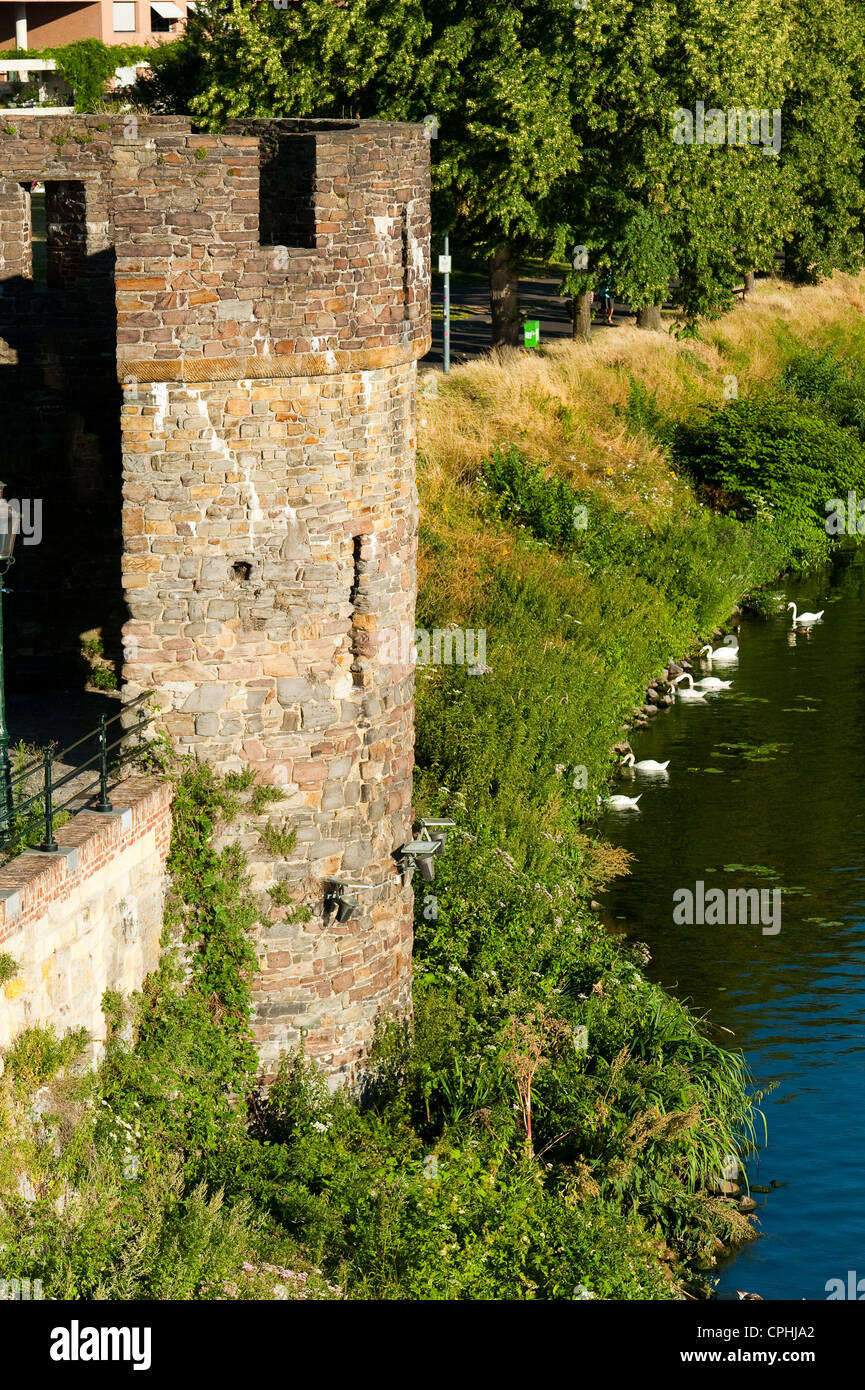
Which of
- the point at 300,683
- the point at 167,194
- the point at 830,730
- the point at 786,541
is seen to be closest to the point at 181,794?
the point at 300,683

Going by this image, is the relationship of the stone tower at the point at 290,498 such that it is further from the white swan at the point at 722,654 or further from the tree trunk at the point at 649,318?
the tree trunk at the point at 649,318

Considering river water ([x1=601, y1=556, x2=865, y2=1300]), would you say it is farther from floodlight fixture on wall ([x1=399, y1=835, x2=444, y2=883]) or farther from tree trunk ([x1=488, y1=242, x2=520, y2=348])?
tree trunk ([x1=488, y1=242, x2=520, y2=348])

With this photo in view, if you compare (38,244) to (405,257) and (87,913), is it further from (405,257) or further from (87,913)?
(87,913)

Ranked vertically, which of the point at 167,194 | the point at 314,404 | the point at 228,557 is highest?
the point at 167,194

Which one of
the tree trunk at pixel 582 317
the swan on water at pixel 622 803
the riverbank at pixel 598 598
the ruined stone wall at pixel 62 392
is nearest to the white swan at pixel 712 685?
the riverbank at pixel 598 598

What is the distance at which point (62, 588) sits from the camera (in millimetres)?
19031

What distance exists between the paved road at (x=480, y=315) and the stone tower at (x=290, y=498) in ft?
87.8

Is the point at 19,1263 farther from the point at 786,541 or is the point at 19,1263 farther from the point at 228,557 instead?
the point at 786,541

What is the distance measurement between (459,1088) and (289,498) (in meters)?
5.35

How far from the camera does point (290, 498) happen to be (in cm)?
1600

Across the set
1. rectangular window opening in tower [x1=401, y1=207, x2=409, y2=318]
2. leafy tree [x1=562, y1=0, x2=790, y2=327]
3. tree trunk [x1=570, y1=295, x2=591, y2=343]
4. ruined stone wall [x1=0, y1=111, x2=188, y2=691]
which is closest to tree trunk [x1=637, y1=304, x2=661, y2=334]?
tree trunk [x1=570, y1=295, x2=591, y2=343]

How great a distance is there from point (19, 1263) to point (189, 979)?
389 centimetres

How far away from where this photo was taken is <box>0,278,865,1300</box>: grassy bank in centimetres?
1402
